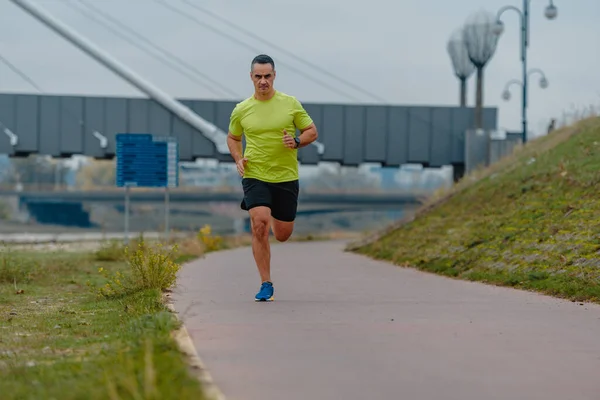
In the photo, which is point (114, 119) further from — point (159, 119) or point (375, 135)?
point (375, 135)

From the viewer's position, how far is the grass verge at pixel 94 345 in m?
4.82

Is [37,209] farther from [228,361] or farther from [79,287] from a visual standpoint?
[228,361]

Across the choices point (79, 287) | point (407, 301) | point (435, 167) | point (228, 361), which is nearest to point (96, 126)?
point (435, 167)

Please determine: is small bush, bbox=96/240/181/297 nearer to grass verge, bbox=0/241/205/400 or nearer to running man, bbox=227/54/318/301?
grass verge, bbox=0/241/205/400

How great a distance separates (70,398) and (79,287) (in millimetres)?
10708

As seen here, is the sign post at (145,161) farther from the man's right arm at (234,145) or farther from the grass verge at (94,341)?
the man's right arm at (234,145)

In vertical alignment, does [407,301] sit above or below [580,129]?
below

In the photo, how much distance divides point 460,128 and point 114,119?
1666 cm

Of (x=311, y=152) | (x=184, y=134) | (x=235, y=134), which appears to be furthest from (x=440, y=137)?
(x=235, y=134)

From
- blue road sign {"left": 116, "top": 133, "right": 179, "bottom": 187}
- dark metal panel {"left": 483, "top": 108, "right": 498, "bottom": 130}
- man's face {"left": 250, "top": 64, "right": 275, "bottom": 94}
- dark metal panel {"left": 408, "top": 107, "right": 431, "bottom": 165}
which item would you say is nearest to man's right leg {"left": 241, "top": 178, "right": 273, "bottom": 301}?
man's face {"left": 250, "top": 64, "right": 275, "bottom": 94}

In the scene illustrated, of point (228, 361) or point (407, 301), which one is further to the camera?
point (407, 301)

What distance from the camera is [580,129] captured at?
88.1ft

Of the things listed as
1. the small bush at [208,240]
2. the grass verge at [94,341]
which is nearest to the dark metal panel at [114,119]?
the small bush at [208,240]

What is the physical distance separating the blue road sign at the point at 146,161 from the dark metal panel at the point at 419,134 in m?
20.6
